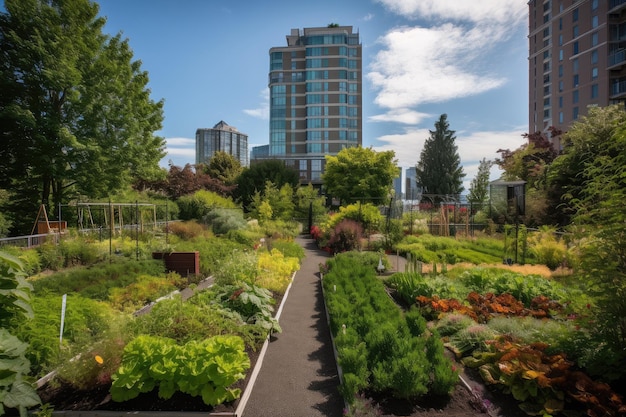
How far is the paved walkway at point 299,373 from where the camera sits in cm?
397

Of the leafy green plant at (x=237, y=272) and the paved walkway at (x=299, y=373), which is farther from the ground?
the leafy green plant at (x=237, y=272)

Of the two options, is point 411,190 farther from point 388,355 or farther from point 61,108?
point 388,355

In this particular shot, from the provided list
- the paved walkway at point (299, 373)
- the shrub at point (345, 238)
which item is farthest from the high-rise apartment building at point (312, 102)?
the paved walkway at point (299, 373)

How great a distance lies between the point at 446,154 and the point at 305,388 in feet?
161

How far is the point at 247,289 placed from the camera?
6645 millimetres

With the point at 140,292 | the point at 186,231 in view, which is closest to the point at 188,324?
the point at 140,292

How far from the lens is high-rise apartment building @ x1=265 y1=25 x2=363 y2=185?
2477 inches

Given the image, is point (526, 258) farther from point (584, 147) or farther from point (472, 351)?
point (472, 351)

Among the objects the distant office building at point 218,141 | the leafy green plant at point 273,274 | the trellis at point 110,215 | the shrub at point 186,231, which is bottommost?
the leafy green plant at point 273,274

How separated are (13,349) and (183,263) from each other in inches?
305

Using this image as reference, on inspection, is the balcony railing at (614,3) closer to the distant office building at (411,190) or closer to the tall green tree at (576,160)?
the distant office building at (411,190)

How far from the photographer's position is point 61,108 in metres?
17.5

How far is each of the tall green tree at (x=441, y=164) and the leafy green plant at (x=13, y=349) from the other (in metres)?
48.6

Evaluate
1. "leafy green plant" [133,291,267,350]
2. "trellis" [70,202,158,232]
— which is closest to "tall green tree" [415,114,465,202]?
"trellis" [70,202,158,232]
